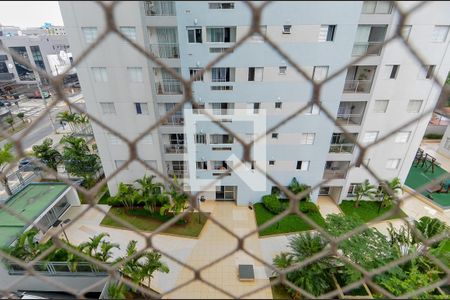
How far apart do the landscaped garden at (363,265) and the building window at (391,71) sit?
1844 millimetres

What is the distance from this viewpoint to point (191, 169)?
3.79 meters

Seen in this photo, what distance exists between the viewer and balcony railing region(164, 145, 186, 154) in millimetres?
3458

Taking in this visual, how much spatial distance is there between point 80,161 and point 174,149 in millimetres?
1714

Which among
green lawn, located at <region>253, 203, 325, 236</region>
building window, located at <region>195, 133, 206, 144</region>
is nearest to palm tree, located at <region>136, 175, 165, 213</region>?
building window, located at <region>195, 133, 206, 144</region>

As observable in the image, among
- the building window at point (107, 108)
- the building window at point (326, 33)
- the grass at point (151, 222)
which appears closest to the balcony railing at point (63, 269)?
the grass at point (151, 222)

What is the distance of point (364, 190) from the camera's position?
403cm

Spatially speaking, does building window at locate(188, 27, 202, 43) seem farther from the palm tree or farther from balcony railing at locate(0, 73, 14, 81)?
balcony railing at locate(0, 73, 14, 81)

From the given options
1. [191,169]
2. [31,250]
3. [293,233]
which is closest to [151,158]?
[191,169]

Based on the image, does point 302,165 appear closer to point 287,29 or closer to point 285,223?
point 285,223

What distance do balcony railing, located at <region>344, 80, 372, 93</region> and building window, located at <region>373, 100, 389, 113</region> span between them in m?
0.23

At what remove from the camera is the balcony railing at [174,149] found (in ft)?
11.3

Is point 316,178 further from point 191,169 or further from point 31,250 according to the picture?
point 31,250

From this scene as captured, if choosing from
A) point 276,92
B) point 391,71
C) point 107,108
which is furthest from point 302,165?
point 107,108

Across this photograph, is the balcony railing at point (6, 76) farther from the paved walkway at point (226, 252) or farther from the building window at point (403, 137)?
the building window at point (403, 137)
